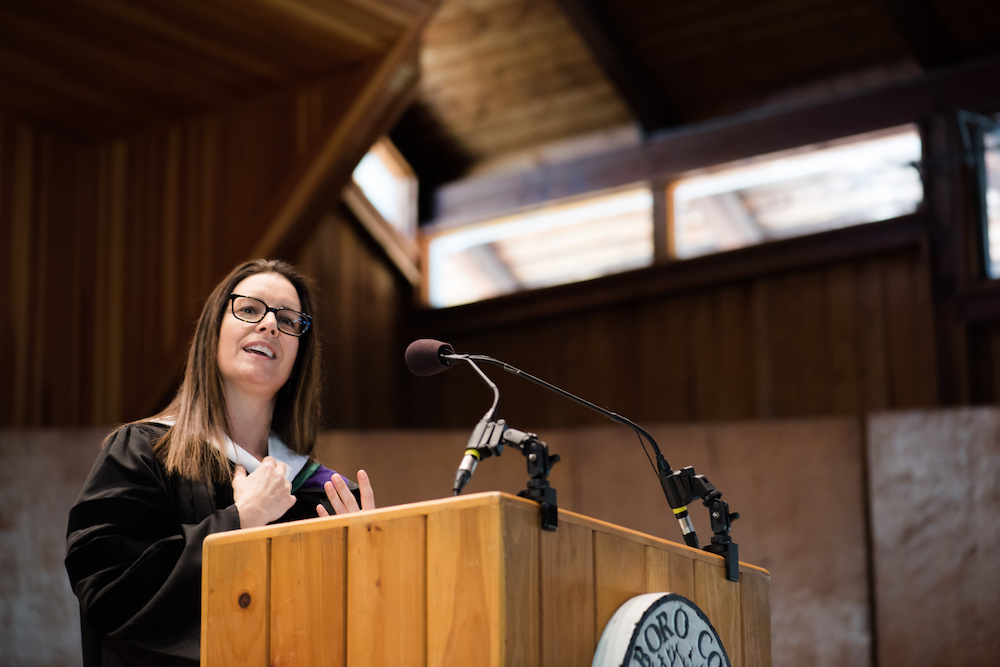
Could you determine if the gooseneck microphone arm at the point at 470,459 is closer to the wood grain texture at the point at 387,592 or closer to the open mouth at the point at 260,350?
the wood grain texture at the point at 387,592

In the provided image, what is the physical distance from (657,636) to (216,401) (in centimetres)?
88

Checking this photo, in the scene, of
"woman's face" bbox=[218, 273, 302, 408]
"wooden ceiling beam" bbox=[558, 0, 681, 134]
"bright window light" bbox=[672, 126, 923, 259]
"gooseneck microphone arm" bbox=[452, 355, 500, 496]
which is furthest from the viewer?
"wooden ceiling beam" bbox=[558, 0, 681, 134]

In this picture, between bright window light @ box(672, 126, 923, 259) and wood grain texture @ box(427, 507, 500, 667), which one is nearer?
Result: wood grain texture @ box(427, 507, 500, 667)

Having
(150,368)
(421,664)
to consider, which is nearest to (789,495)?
(150,368)

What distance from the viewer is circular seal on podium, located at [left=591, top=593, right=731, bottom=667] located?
1278mm

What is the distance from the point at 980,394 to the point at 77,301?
13.6 feet

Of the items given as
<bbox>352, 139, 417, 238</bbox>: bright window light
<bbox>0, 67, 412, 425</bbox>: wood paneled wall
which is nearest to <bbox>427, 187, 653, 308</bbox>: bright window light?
<bbox>352, 139, 417, 238</bbox>: bright window light

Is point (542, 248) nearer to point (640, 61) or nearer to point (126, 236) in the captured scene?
point (640, 61)

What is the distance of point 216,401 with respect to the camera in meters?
1.82

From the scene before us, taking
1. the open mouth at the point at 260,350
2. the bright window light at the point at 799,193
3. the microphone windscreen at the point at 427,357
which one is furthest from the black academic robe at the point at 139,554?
the bright window light at the point at 799,193

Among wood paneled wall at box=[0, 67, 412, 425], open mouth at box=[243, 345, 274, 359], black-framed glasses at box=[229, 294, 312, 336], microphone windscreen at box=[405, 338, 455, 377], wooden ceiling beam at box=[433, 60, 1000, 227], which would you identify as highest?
wooden ceiling beam at box=[433, 60, 1000, 227]

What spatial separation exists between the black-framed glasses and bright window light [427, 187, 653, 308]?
4.33 meters

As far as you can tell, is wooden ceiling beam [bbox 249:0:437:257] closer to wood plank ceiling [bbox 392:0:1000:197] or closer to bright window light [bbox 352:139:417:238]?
wood plank ceiling [bbox 392:0:1000:197]

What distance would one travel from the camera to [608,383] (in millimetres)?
6102
